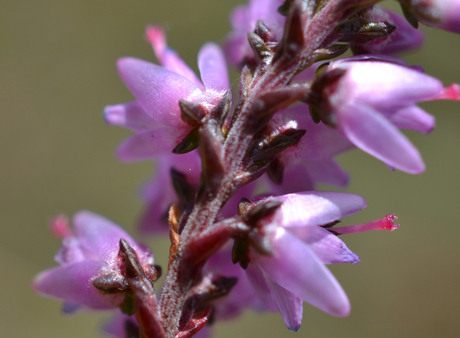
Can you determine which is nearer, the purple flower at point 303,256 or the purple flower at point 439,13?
the purple flower at point 303,256

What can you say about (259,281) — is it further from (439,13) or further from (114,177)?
(114,177)

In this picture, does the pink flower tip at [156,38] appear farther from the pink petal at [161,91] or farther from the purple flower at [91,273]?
the purple flower at [91,273]

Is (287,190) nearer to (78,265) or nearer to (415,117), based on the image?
(415,117)

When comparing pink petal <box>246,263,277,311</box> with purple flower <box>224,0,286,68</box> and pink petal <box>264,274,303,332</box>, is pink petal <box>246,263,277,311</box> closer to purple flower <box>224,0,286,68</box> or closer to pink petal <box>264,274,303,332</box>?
pink petal <box>264,274,303,332</box>

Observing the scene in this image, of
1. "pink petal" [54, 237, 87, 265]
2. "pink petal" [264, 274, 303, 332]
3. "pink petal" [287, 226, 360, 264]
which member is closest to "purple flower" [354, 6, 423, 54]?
"pink petal" [287, 226, 360, 264]

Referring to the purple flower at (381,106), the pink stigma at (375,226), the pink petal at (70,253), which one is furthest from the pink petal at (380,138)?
the pink petal at (70,253)
